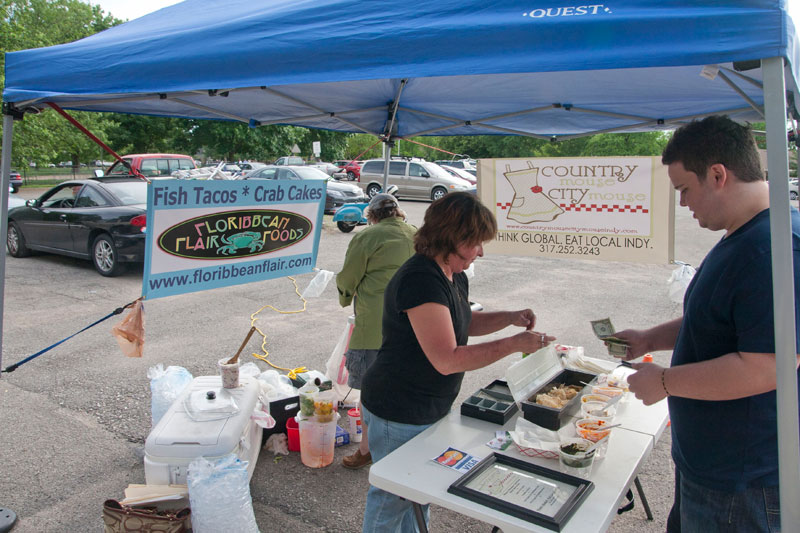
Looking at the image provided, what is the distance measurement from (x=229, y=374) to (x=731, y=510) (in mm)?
2575

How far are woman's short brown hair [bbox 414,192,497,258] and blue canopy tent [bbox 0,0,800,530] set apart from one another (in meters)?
0.49

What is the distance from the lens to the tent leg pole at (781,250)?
134 centimetres

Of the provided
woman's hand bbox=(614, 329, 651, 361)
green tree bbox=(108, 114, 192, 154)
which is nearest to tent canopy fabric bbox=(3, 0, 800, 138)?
woman's hand bbox=(614, 329, 651, 361)

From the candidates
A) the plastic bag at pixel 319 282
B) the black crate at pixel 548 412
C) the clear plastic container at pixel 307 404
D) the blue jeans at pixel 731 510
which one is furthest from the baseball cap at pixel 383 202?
the blue jeans at pixel 731 510

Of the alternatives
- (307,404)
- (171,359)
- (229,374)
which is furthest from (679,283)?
(171,359)

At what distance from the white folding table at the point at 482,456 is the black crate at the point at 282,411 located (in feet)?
5.53

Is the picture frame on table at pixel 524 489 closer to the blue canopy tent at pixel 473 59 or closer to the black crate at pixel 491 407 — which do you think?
the black crate at pixel 491 407

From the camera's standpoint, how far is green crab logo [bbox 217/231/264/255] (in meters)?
3.14

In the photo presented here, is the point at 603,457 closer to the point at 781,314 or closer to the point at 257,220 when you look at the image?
the point at 781,314

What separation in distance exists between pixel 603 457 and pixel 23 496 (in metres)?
3.15

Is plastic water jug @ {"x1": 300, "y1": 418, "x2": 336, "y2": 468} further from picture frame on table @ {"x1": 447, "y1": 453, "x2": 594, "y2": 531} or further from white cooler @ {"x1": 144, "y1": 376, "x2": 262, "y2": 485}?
picture frame on table @ {"x1": 447, "y1": 453, "x2": 594, "y2": 531}

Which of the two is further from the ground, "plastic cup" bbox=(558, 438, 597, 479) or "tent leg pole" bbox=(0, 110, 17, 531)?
"tent leg pole" bbox=(0, 110, 17, 531)

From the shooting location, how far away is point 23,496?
121 inches

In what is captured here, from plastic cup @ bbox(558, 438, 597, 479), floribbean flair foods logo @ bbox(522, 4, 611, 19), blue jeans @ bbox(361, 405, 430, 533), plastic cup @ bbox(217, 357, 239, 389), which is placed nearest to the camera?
floribbean flair foods logo @ bbox(522, 4, 611, 19)
